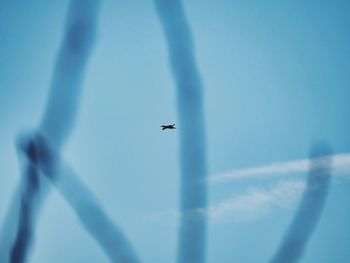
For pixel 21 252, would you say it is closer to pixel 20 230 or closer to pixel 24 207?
pixel 20 230

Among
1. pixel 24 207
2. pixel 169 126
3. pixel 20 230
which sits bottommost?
pixel 20 230

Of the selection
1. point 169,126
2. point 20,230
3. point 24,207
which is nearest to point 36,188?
point 24,207

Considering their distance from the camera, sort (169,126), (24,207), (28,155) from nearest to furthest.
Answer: (28,155) < (24,207) < (169,126)

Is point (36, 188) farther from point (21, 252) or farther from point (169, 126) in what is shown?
point (169, 126)

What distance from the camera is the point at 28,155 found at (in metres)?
1.85

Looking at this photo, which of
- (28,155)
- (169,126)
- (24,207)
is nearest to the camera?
(28,155)

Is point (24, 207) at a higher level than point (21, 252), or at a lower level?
higher

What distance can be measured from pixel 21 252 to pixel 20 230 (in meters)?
0.13

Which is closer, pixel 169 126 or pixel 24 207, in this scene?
pixel 24 207

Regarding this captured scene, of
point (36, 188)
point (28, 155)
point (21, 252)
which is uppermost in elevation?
point (28, 155)

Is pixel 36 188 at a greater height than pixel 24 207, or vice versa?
pixel 36 188

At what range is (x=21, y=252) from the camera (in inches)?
75.2

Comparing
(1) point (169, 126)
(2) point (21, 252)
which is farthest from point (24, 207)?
(1) point (169, 126)

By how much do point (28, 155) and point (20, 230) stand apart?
1.61ft
